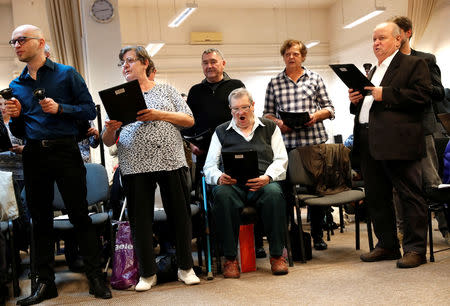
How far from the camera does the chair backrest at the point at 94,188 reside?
13.9 ft

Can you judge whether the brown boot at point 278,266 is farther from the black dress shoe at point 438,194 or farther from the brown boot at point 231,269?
the black dress shoe at point 438,194

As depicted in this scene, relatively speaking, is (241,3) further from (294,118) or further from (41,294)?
(41,294)

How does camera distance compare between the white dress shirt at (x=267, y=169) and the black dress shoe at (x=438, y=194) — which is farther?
the white dress shirt at (x=267, y=169)

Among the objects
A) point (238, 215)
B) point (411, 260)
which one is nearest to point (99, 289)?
point (238, 215)

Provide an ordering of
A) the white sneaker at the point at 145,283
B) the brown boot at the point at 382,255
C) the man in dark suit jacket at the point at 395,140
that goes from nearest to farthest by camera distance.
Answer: the white sneaker at the point at 145,283 → the man in dark suit jacket at the point at 395,140 → the brown boot at the point at 382,255

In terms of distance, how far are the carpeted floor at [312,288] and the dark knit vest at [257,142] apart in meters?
0.80

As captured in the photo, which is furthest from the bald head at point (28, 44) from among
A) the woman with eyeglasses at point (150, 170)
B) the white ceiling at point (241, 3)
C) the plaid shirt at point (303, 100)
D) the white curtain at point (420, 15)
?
the white ceiling at point (241, 3)

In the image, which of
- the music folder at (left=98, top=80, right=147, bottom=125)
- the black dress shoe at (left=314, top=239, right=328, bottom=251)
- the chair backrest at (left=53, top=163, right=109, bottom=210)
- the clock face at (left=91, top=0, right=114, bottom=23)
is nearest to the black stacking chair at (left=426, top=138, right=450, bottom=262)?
the black dress shoe at (left=314, top=239, right=328, bottom=251)

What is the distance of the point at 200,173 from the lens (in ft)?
13.9

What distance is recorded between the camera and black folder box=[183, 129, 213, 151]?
424cm

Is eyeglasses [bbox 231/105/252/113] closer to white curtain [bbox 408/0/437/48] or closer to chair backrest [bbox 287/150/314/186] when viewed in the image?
chair backrest [bbox 287/150/314/186]

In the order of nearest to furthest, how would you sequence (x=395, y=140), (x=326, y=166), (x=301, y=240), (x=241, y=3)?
(x=395, y=140)
(x=301, y=240)
(x=326, y=166)
(x=241, y=3)

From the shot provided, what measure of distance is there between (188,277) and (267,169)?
3.15 feet

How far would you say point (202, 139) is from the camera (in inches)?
168
